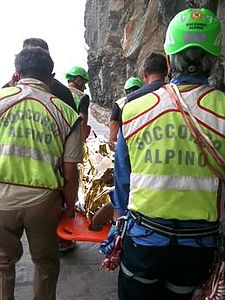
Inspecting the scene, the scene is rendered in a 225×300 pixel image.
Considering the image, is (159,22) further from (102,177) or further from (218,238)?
(218,238)

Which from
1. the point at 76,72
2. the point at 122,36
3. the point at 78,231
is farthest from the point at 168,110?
the point at 122,36

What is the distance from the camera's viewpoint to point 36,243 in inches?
115

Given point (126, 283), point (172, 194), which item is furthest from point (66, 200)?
point (172, 194)

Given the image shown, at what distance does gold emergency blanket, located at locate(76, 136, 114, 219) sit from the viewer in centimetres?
378

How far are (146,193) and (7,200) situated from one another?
116 centimetres

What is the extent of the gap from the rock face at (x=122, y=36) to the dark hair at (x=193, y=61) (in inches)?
149

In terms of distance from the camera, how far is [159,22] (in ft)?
48.3

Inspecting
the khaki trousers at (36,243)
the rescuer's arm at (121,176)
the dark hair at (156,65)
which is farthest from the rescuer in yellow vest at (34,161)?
the dark hair at (156,65)

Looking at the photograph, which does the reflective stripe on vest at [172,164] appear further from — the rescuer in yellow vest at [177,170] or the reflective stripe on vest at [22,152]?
the reflective stripe on vest at [22,152]

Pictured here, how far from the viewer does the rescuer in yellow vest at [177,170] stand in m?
1.99

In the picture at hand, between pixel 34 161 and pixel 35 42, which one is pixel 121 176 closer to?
pixel 34 161

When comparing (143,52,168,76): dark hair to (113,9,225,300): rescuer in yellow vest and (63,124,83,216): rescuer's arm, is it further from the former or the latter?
(113,9,225,300): rescuer in yellow vest

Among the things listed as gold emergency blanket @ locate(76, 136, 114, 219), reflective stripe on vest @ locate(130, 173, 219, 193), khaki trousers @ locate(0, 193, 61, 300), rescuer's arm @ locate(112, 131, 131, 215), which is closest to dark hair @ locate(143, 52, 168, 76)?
gold emergency blanket @ locate(76, 136, 114, 219)

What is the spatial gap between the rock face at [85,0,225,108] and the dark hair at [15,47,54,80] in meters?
3.43
